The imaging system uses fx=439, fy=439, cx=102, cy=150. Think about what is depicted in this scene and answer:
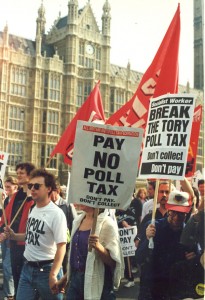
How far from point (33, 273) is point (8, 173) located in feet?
91.5

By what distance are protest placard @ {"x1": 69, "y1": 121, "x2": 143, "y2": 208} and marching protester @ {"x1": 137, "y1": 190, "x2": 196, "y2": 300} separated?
661 millimetres

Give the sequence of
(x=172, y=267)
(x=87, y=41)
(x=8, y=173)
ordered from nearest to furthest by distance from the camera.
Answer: (x=172, y=267) → (x=8, y=173) → (x=87, y=41)

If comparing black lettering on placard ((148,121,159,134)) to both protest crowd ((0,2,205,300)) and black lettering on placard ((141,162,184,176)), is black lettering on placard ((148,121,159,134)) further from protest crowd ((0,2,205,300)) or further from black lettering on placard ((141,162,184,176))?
black lettering on placard ((141,162,184,176))

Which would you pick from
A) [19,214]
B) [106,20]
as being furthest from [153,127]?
[106,20]

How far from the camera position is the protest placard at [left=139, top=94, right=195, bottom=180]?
3715 mm

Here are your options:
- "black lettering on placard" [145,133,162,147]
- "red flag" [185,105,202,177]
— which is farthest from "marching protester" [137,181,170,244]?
"black lettering on placard" [145,133,162,147]

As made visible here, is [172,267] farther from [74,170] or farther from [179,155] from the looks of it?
[74,170]

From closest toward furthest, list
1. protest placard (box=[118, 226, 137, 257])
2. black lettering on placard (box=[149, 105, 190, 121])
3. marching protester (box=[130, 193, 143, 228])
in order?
black lettering on placard (box=[149, 105, 190, 121]) < protest placard (box=[118, 226, 137, 257]) < marching protester (box=[130, 193, 143, 228])

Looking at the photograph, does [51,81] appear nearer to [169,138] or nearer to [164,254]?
[169,138]

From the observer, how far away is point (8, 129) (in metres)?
31.8

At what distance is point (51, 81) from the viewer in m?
34.0

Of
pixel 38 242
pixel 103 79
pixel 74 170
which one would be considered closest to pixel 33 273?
pixel 38 242

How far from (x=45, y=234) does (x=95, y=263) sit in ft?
1.78

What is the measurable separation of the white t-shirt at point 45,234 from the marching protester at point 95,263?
0.16 m
